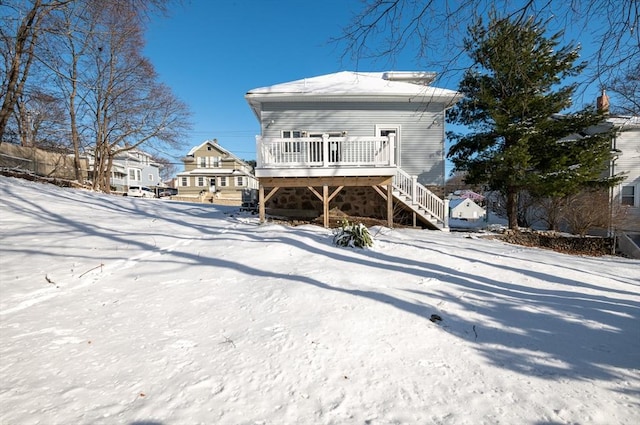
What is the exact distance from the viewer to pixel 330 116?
11.2 meters

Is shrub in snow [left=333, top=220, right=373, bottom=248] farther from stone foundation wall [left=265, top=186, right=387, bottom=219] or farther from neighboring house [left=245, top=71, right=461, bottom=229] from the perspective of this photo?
stone foundation wall [left=265, top=186, right=387, bottom=219]

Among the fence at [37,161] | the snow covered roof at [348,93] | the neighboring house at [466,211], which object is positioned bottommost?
the neighboring house at [466,211]

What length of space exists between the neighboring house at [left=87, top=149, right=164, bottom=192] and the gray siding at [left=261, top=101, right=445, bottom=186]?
31.6 meters

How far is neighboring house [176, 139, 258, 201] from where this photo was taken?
128 ft

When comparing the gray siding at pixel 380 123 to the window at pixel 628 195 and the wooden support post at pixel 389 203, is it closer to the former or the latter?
the wooden support post at pixel 389 203

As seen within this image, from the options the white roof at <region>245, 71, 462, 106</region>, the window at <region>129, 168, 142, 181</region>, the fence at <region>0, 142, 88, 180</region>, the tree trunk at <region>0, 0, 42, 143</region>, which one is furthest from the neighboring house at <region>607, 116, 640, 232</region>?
the window at <region>129, 168, 142, 181</region>

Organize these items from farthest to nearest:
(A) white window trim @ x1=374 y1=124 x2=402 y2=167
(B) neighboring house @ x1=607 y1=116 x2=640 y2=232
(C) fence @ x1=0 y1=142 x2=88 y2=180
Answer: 1. (C) fence @ x1=0 y1=142 x2=88 y2=180
2. (B) neighboring house @ x1=607 y1=116 x2=640 y2=232
3. (A) white window trim @ x1=374 y1=124 x2=402 y2=167

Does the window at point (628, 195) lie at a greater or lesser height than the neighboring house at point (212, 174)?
lesser

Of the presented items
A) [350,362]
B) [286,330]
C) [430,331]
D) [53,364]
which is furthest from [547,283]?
[53,364]

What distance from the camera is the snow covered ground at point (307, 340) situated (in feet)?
5.57

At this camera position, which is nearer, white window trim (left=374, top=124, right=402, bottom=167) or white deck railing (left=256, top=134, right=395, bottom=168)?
white deck railing (left=256, top=134, right=395, bottom=168)

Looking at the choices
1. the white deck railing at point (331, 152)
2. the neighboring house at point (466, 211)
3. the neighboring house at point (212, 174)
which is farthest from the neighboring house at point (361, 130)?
the neighboring house at point (212, 174)

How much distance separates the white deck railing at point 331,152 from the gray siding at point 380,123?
2.86 m

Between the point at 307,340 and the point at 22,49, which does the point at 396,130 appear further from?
the point at 22,49
